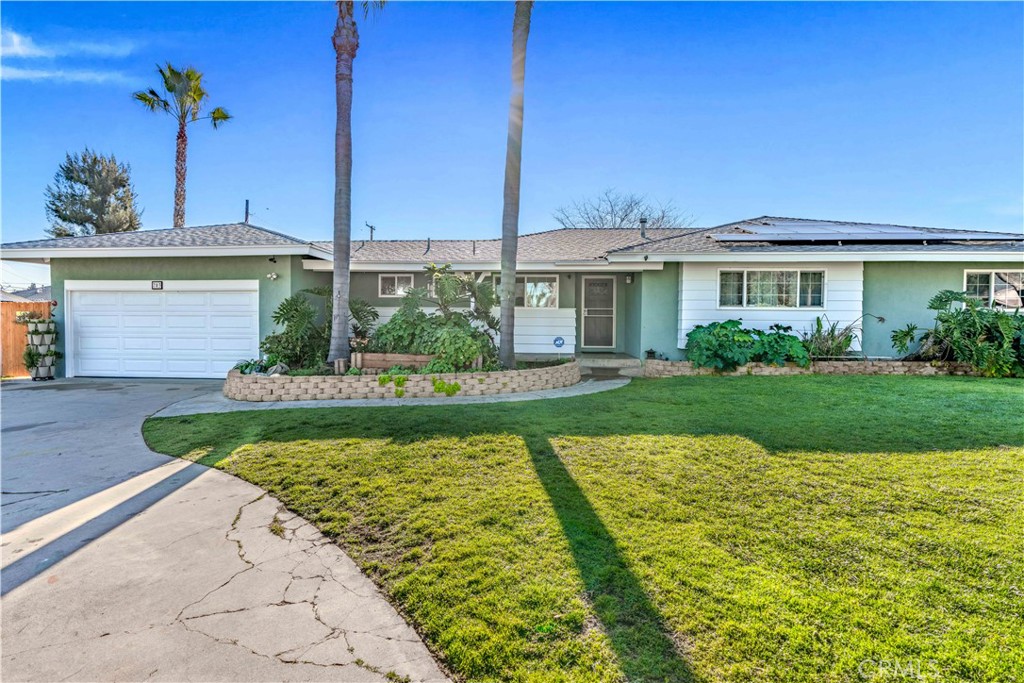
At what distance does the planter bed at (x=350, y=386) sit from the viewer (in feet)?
27.3

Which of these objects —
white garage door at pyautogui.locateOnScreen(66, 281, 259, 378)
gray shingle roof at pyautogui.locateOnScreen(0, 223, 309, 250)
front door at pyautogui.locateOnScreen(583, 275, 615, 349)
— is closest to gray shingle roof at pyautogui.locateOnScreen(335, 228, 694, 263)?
front door at pyautogui.locateOnScreen(583, 275, 615, 349)

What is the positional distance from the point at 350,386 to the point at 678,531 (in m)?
6.62

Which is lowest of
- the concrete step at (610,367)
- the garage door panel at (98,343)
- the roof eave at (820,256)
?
the concrete step at (610,367)

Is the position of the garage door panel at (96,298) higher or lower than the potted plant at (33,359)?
higher

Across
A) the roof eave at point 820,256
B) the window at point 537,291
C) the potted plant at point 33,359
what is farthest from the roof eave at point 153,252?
the roof eave at point 820,256

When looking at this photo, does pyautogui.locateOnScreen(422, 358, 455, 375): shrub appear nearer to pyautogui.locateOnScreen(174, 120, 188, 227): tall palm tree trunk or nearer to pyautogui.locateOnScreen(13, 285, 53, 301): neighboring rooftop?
pyautogui.locateOnScreen(174, 120, 188, 227): tall palm tree trunk

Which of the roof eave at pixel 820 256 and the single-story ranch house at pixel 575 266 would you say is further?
the single-story ranch house at pixel 575 266

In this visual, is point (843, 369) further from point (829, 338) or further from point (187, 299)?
point (187, 299)

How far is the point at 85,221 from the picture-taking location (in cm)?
2430

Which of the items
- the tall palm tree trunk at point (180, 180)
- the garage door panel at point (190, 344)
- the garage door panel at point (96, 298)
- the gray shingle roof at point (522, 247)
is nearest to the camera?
the garage door panel at point (190, 344)

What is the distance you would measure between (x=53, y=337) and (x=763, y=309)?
16653mm

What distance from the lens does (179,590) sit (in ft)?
8.89

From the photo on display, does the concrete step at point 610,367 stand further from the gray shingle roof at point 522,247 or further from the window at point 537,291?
the gray shingle roof at point 522,247

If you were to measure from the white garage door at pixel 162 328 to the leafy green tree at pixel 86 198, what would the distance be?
17334mm
